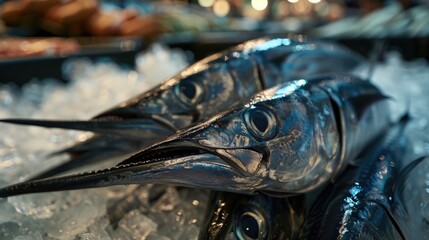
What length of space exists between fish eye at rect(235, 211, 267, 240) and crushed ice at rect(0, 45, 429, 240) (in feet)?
0.39

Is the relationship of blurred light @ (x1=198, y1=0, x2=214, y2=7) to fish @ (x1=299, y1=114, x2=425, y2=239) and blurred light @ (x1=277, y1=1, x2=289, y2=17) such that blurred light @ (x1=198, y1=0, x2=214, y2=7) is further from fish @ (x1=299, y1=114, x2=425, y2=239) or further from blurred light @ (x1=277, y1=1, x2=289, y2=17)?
fish @ (x1=299, y1=114, x2=425, y2=239)

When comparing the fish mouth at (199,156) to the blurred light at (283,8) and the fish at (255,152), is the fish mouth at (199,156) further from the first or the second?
the blurred light at (283,8)

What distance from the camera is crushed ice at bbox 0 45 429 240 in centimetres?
75

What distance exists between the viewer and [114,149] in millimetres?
866

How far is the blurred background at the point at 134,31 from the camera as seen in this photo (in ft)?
7.40

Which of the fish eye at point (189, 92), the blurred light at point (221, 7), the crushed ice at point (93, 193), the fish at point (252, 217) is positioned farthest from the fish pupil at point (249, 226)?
the blurred light at point (221, 7)

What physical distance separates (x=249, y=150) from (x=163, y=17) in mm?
2874

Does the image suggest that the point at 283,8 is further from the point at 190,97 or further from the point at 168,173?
the point at 168,173

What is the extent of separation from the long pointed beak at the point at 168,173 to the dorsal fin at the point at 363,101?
0.31 metres

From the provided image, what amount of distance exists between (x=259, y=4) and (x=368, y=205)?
5.41 m

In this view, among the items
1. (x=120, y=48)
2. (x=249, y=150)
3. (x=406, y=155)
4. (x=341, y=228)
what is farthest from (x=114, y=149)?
(x=120, y=48)

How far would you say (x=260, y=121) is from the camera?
2.11 ft

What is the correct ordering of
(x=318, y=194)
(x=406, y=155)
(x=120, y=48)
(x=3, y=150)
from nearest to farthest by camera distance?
(x=318, y=194)
(x=406, y=155)
(x=3, y=150)
(x=120, y=48)

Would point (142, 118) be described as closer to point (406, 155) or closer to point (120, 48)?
point (406, 155)
